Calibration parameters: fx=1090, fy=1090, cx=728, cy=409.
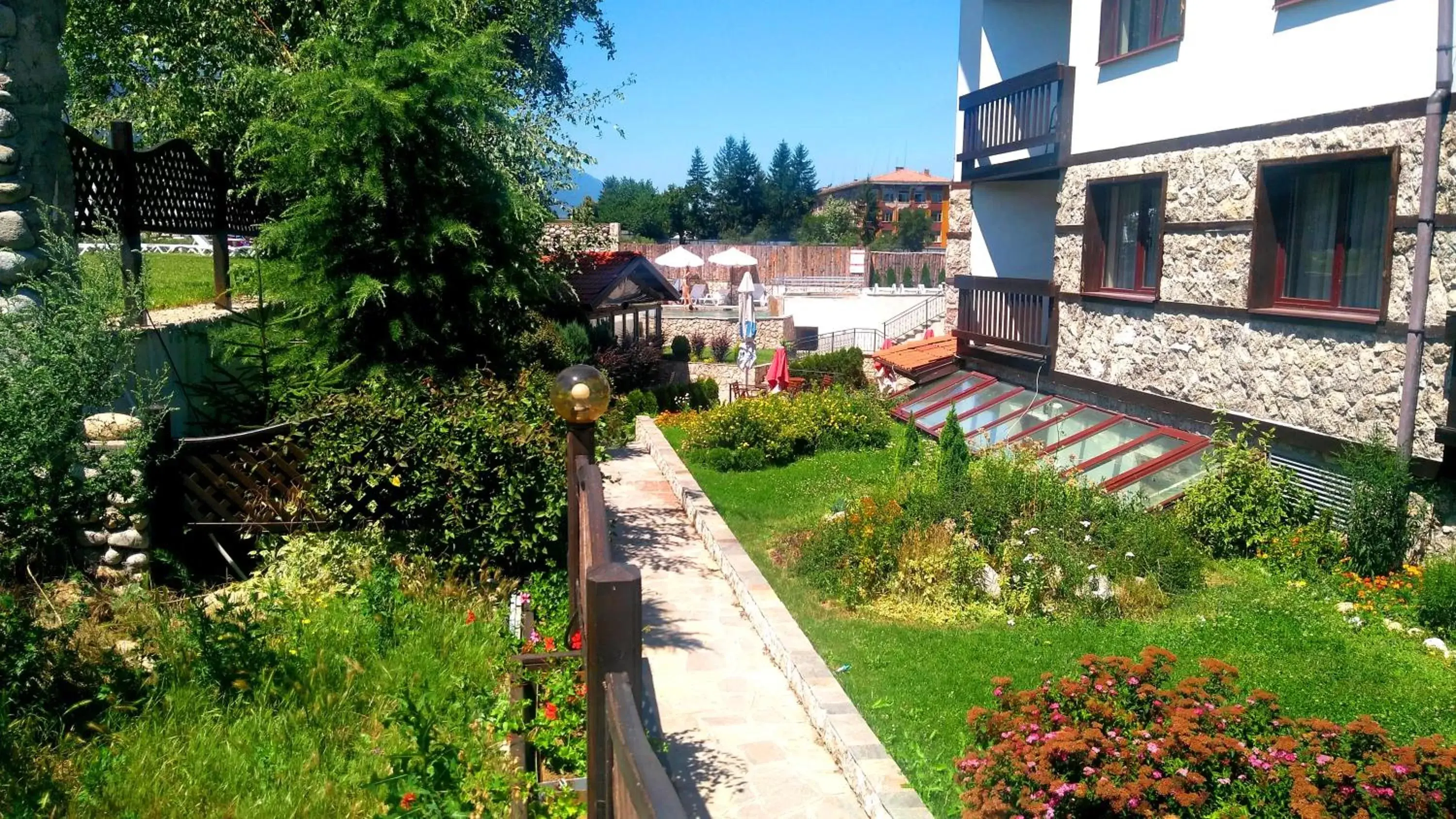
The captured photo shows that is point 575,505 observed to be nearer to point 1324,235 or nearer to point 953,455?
point 953,455

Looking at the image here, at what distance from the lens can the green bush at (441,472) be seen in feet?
23.2

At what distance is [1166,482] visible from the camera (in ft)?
33.9

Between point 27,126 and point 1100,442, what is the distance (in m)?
10.1

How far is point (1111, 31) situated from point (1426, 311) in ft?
19.0

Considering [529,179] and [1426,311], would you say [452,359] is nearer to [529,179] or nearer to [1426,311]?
[529,179]

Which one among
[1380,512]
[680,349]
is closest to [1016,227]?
[1380,512]

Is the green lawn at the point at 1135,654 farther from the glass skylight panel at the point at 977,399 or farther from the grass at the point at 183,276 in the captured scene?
the glass skylight panel at the point at 977,399

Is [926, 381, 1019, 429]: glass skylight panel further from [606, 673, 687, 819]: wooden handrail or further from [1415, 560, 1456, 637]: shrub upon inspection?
[606, 673, 687, 819]: wooden handrail

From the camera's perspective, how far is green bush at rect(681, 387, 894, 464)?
51.8 ft

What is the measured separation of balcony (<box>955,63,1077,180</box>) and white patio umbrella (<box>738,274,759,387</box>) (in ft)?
25.3

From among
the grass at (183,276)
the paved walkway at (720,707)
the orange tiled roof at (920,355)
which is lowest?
the paved walkway at (720,707)

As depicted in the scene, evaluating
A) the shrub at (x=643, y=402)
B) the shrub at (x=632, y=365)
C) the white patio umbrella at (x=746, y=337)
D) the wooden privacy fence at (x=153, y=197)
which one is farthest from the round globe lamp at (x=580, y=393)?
the white patio umbrella at (x=746, y=337)

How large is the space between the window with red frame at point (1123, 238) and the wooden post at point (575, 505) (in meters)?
8.67

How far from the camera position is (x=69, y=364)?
18.4 ft
